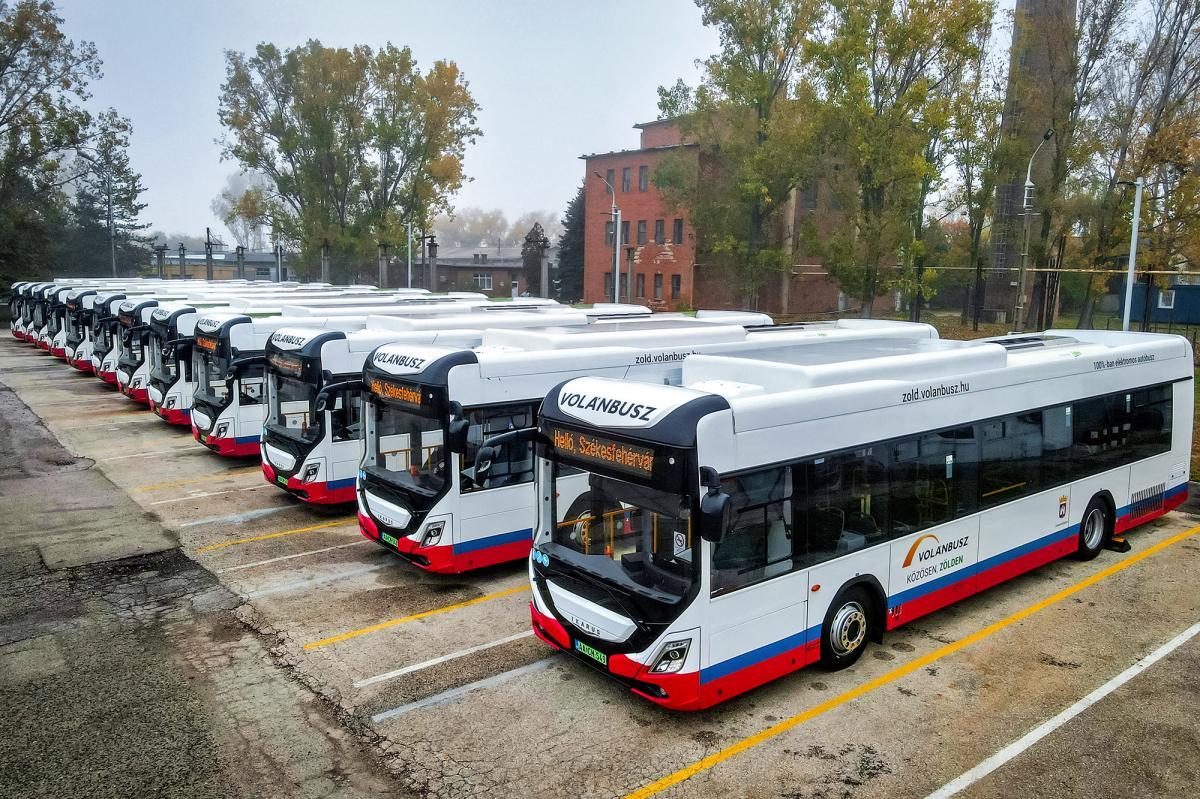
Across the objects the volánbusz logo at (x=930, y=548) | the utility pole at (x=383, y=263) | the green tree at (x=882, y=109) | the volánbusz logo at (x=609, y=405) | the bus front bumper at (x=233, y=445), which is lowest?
the bus front bumper at (x=233, y=445)

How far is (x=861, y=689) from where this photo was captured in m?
8.27

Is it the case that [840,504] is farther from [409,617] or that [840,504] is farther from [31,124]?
[31,124]

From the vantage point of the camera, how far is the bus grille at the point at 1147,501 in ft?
41.8

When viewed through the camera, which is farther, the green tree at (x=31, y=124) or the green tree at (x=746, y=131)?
the green tree at (x=31, y=124)

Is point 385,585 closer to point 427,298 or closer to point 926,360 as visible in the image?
point 926,360

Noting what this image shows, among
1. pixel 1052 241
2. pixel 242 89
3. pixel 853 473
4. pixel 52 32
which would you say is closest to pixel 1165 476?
pixel 853 473

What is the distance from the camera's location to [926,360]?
32.3ft

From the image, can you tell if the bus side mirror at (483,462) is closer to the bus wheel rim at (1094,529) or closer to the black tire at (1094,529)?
the black tire at (1094,529)

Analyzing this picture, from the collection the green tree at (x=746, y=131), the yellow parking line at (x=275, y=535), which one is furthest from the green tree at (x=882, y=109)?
the yellow parking line at (x=275, y=535)

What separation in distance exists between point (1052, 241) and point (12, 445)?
39.9 meters

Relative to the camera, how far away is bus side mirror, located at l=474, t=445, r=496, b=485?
895cm

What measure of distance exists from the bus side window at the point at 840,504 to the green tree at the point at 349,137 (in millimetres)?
52971

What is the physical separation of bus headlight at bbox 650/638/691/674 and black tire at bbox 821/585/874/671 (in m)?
1.79

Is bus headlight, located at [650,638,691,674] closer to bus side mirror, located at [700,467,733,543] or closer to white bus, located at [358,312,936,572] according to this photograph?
bus side mirror, located at [700,467,733,543]
